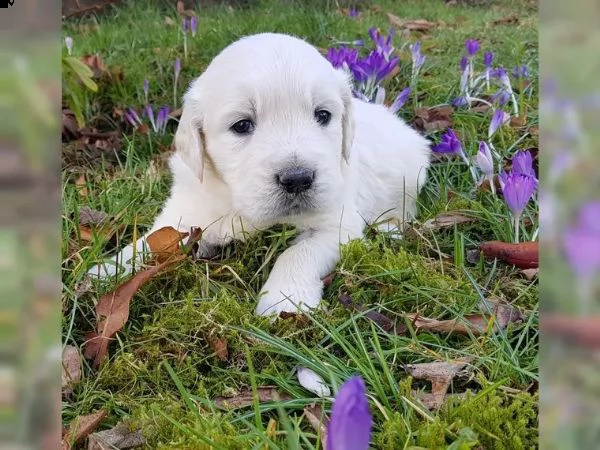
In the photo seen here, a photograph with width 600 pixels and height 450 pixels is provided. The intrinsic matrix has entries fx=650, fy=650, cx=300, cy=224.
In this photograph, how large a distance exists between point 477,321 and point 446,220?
88 centimetres

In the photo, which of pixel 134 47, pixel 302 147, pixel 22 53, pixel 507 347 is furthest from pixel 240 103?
pixel 134 47

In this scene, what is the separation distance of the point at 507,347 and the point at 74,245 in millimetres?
1811

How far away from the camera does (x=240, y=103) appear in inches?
108

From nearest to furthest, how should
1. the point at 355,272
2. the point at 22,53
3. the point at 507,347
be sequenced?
the point at 22,53, the point at 507,347, the point at 355,272

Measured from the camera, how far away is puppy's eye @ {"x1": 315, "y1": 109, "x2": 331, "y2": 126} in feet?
9.36

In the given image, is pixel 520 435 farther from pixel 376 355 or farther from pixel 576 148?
→ pixel 576 148

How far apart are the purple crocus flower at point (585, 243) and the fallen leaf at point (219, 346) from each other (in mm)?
1720

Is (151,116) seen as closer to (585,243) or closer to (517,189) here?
(517,189)

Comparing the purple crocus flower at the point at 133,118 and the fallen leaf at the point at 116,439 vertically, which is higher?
the purple crocus flower at the point at 133,118

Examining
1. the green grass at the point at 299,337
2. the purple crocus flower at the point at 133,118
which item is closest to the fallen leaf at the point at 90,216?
the green grass at the point at 299,337

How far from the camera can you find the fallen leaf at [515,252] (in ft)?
8.34

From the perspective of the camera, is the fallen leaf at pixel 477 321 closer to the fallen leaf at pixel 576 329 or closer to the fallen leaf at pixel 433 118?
the fallen leaf at pixel 576 329

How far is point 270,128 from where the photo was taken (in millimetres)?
2715

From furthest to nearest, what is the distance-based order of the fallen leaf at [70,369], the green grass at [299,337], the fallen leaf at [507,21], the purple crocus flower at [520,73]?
the fallen leaf at [507,21], the purple crocus flower at [520,73], the fallen leaf at [70,369], the green grass at [299,337]
